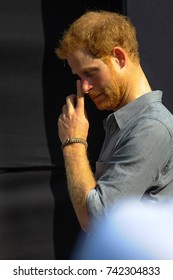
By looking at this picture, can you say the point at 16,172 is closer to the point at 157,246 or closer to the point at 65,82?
the point at 65,82

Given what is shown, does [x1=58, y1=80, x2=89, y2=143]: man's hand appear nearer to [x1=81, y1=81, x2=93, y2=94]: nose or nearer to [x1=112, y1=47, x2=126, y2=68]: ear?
[x1=81, y1=81, x2=93, y2=94]: nose

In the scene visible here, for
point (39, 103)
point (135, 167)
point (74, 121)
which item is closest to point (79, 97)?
point (74, 121)

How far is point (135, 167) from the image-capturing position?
5.72 feet

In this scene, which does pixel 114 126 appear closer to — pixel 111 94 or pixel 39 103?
pixel 111 94

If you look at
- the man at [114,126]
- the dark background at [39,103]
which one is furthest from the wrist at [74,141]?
the dark background at [39,103]

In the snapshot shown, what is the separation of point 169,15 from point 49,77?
0.70 m

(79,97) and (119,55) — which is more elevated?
(119,55)

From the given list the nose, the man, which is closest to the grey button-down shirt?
the man

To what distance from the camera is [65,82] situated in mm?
3035

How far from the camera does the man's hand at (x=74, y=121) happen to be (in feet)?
6.56

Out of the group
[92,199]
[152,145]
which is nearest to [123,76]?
[152,145]

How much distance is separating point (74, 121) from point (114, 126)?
0.47 ft

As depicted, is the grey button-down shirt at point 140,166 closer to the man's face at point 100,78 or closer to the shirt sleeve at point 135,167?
the shirt sleeve at point 135,167

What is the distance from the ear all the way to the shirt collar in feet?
0.44
